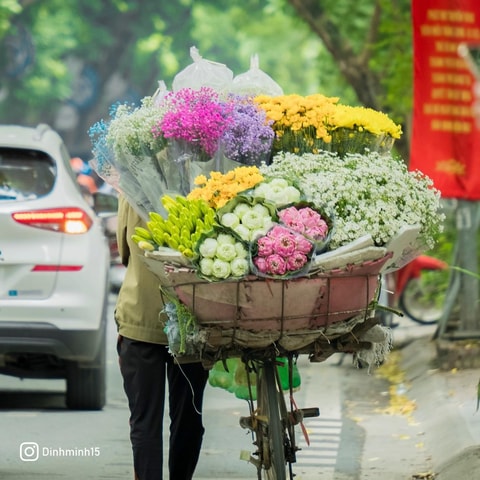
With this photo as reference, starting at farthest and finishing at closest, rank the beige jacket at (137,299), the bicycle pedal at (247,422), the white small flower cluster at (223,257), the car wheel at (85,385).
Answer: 1. the car wheel at (85,385)
2. the beige jacket at (137,299)
3. the bicycle pedal at (247,422)
4. the white small flower cluster at (223,257)

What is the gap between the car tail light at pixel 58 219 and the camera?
8.61 m

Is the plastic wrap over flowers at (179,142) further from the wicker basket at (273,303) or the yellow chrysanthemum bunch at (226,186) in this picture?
the wicker basket at (273,303)

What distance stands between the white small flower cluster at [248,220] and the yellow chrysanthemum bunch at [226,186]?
9 cm

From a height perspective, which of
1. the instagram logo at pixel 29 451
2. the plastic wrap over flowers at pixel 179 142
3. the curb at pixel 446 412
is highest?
the plastic wrap over flowers at pixel 179 142

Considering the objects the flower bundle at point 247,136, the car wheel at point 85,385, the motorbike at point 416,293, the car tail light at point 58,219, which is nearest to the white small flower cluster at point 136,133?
the flower bundle at point 247,136

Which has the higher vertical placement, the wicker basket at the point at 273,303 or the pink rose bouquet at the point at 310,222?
the pink rose bouquet at the point at 310,222

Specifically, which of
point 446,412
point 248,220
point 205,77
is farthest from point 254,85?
point 446,412

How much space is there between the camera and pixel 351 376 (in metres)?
11.7

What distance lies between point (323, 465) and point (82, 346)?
1810 mm

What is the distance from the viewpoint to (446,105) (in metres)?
11.1

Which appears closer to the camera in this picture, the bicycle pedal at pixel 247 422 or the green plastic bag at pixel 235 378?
the bicycle pedal at pixel 247 422

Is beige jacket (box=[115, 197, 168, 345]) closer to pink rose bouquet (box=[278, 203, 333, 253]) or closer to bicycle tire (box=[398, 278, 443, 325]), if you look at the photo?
pink rose bouquet (box=[278, 203, 333, 253])

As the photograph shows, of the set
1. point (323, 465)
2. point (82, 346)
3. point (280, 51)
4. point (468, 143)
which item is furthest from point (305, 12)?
point (280, 51)

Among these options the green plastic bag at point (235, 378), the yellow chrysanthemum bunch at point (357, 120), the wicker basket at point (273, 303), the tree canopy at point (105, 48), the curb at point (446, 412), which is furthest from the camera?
the tree canopy at point (105, 48)
